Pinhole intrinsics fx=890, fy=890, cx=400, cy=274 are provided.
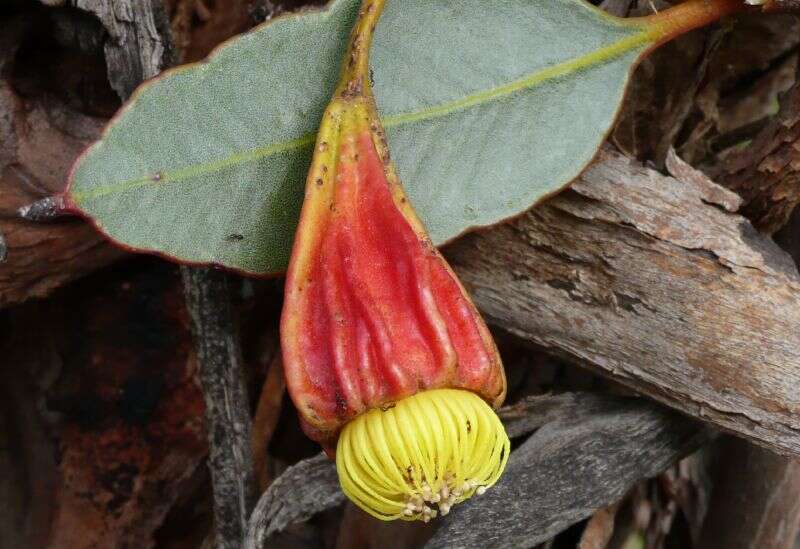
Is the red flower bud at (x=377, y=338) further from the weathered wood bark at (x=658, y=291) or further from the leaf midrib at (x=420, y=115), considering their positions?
the weathered wood bark at (x=658, y=291)

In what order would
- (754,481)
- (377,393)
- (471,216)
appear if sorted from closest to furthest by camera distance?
1. (377,393)
2. (471,216)
3. (754,481)

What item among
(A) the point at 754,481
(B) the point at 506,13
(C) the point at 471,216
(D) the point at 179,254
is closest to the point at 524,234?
(C) the point at 471,216

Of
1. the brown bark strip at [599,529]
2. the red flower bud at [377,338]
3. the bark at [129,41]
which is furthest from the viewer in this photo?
the brown bark strip at [599,529]

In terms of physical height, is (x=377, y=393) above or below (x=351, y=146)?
below

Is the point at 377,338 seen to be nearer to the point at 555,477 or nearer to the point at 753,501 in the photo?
the point at 555,477

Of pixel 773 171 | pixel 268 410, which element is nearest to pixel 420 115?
pixel 773 171

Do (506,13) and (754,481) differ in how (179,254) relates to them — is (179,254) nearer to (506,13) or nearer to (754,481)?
(506,13)

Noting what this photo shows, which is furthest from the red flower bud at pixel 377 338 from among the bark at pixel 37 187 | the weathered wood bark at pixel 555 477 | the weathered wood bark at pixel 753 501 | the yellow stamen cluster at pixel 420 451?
the weathered wood bark at pixel 753 501
